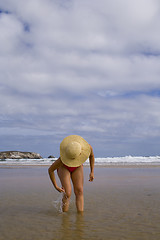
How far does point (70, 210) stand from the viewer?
6.07 metres

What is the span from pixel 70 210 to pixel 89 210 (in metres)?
0.44

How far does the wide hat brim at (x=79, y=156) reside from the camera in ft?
18.7

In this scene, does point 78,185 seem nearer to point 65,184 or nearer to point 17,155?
point 65,184

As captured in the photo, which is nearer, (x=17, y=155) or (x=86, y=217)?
(x=86, y=217)

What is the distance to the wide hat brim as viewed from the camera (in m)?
5.71

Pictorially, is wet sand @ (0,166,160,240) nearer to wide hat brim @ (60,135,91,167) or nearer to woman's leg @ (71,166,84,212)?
woman's leg @ (71,166,84,212)

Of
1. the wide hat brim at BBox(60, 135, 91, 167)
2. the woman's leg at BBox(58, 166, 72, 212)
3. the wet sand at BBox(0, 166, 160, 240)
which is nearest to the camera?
the wet sand at BBox(0, 166, 160, 240)

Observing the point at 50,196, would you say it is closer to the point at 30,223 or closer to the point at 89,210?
the point at 89,210

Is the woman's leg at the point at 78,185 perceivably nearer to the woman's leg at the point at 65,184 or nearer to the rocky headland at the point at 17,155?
the woman's leg at the point at 65,184

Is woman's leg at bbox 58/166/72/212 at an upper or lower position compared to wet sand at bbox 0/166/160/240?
upper

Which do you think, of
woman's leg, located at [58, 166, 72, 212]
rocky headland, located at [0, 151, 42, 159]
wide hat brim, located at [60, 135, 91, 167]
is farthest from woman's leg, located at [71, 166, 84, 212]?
rocky headland, located at [0, 151, 42, 159]

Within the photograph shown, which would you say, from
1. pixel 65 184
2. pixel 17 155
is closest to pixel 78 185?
pixel 65 184

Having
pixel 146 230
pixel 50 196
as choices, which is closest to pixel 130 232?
pixel 146 230

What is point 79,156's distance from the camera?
5.73 m
